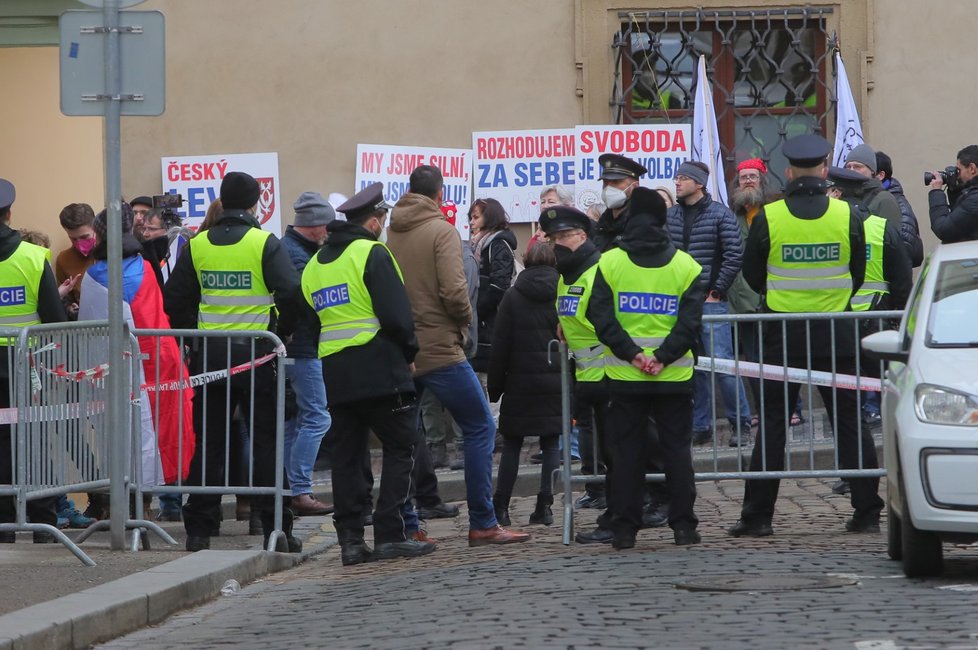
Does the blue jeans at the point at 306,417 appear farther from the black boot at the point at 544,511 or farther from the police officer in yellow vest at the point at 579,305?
the police officer in yellow vest at the point at 579,305

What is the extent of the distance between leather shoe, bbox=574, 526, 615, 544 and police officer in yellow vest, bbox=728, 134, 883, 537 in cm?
66

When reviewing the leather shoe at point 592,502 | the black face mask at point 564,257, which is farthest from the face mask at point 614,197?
the leather shoe at point 592,502

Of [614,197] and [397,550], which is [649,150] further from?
[397,550]

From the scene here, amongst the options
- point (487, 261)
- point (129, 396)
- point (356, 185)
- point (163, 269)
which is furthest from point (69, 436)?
point (356, 185)

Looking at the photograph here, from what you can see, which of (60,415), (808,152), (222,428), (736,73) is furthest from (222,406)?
(736,73)

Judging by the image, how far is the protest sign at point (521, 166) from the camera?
16719 millimetres

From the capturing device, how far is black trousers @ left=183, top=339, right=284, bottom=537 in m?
10.0

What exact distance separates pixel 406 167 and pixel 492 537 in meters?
7.57

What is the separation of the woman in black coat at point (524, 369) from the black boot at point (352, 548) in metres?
1.51

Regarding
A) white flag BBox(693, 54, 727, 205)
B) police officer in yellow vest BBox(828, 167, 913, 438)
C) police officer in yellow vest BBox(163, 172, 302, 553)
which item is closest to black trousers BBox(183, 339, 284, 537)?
police officer in yellow vest BBox(163, 172, 302, 553)

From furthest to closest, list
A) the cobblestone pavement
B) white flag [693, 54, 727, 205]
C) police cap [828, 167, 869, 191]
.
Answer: white flag [693, 54, 727, 205] → police cap [828, 167, 869, 191] → the cobblestone pavement

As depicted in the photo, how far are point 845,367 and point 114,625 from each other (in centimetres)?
432

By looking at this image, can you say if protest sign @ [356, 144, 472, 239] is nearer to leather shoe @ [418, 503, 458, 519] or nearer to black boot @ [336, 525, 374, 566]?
leather shoe @ [418, 503, 458, 519]

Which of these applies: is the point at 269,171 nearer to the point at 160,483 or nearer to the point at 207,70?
the point at 207,70
